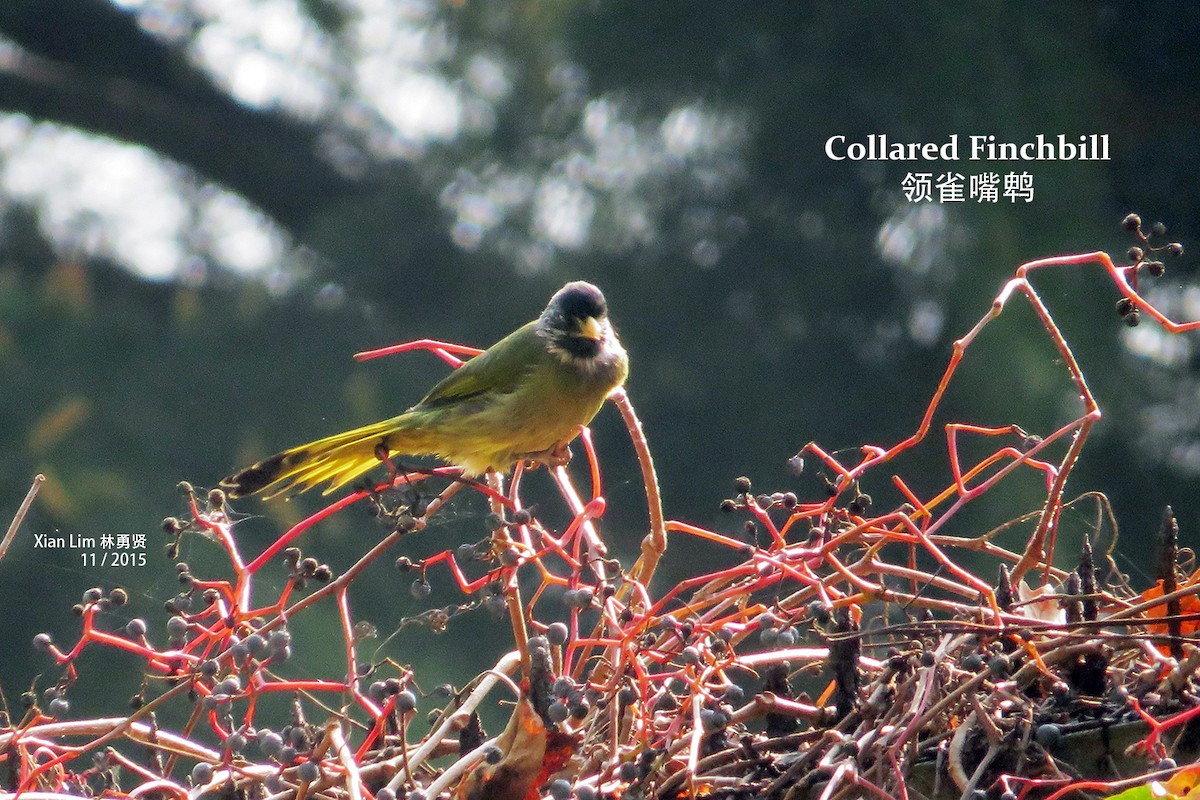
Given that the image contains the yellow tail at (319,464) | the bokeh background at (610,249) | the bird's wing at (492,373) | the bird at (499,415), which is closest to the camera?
the yellow tail at (319,464)

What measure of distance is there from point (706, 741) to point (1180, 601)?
1.53 ft

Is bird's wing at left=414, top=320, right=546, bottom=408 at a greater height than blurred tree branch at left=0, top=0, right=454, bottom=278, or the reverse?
blurred tree branch at left=0, top=0, right=454, bottom=278

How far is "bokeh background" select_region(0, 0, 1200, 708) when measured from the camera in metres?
5.10

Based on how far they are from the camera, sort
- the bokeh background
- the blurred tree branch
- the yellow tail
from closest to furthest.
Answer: the yellow tail
the bokeh background
the blurred tree branch

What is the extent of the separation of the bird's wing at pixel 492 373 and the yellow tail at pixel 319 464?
124mm

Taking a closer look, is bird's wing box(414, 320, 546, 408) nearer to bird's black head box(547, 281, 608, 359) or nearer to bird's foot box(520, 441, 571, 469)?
bird's black head box(547, 281, 608, 359)

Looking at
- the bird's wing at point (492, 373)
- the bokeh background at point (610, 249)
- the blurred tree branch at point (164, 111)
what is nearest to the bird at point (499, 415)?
the bird's wing at point (492, 373)

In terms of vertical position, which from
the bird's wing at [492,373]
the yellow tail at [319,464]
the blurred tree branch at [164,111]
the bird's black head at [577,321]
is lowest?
the yellow tail at [319,464]

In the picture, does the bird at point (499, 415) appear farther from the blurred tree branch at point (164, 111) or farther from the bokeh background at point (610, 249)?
the blurred tree branch at point (164, 111)

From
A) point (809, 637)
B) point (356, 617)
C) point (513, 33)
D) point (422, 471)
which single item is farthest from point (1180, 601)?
point (513, 33)

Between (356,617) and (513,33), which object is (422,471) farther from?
(513,33)

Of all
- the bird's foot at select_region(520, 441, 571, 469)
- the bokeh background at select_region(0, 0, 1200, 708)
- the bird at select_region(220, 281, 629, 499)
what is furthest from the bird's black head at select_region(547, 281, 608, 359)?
the bokeh background at select_region(0, 0, 1200, 708)

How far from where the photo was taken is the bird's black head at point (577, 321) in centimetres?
216

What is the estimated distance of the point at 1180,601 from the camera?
4.05 ft
